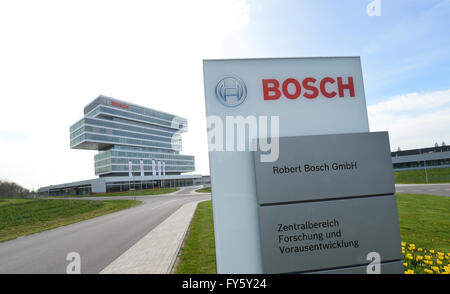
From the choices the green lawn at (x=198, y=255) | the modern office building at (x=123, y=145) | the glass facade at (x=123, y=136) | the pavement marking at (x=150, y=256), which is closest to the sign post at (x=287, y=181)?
the green lawn at (x=198, y=255)

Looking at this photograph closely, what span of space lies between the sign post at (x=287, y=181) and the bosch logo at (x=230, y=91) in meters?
0.01

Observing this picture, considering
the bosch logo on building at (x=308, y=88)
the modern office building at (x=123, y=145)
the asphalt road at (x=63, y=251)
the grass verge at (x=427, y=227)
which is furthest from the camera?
the modern office building at (x=123, y=145)

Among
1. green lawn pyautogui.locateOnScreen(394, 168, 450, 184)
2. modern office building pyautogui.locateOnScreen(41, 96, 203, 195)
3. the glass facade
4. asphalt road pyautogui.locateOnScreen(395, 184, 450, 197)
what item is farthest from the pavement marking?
the glass facade

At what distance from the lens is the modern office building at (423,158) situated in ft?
198

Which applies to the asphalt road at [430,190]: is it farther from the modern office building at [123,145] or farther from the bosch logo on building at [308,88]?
the modern office building at [123,145]

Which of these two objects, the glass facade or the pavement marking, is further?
the glass facade

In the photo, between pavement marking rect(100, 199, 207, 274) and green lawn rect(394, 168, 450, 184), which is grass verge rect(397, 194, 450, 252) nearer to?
pavement marking rect(100, 199, 207, 274)

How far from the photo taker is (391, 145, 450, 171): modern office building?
60412 mm

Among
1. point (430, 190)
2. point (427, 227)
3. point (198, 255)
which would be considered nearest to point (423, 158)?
point (430, 190)

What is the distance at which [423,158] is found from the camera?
6172 centimetres

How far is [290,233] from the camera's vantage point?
115 inches

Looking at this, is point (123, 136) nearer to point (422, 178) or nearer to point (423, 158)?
point (422, 178)

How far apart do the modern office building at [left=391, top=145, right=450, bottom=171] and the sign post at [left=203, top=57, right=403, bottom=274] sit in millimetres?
72719
